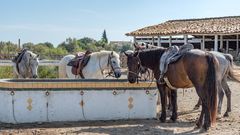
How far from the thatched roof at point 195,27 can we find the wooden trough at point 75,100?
19645 mm

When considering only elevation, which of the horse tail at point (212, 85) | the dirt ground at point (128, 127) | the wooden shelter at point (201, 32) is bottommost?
the dirt ground at point (128, 127)

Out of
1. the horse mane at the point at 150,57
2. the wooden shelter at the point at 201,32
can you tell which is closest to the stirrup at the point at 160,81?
the horse mane at the point at 150,57

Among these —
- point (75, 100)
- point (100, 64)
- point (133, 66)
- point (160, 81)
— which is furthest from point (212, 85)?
point (100, 64)

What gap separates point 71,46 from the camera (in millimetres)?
57969

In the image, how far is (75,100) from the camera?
855 centimetres

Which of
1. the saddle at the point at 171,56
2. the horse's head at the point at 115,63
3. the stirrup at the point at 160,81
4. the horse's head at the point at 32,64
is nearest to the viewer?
the saddle at the point at 171,56

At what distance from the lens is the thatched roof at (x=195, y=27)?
28480mm

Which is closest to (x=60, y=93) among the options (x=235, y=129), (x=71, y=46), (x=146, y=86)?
(x=146, y=86)

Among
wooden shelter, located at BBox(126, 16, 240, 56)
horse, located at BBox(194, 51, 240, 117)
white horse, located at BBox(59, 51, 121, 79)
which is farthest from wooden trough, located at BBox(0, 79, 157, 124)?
wooden shelter, located at BBox(126, 16, 240, 56)

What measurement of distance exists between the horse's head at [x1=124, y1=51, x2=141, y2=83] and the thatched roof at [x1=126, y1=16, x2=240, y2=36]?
1967cm

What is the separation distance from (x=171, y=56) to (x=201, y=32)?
2092 centimetres

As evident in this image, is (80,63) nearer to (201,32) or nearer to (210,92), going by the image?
(210,92)

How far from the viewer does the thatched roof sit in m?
28.5

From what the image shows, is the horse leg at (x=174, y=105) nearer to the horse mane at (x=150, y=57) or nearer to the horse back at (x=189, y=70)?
the horse back at (x=189, y=70)
